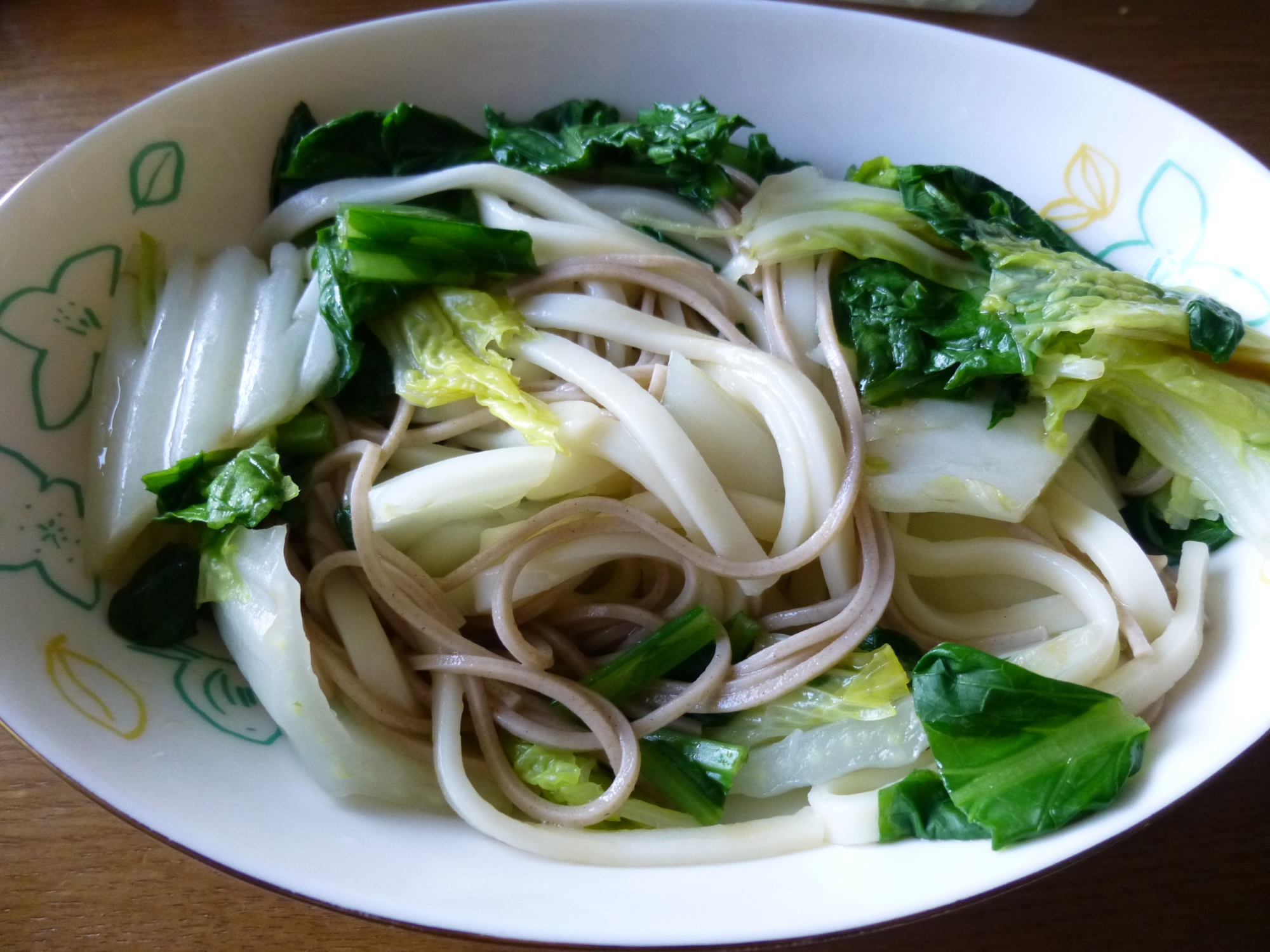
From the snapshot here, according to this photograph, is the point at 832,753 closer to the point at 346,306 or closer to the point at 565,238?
the point at 565,238

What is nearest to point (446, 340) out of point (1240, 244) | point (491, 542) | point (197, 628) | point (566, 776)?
point (491, 542)

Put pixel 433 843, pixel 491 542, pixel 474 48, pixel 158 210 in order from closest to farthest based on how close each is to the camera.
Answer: pixel 433 843 < pixel 491 542 < pixel 158 210 < pixel 474 48

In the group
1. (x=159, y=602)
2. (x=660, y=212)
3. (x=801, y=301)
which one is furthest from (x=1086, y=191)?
(x=159, y=602)

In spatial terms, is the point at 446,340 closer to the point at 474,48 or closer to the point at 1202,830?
the point at 474,48

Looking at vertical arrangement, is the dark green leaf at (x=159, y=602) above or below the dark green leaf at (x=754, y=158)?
below

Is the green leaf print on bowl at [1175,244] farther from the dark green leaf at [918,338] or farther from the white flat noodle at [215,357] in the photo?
the white flat noodle at [215,357]

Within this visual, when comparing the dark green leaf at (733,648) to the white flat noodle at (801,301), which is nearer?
the dark green leaf at (733,648)

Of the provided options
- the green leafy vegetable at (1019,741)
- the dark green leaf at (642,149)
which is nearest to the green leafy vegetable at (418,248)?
the dark green leaf at (642,149)
